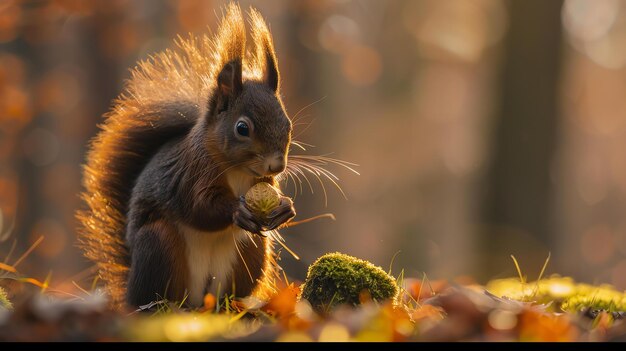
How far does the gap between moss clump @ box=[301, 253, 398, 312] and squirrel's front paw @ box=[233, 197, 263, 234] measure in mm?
235

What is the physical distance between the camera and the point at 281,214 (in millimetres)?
2658

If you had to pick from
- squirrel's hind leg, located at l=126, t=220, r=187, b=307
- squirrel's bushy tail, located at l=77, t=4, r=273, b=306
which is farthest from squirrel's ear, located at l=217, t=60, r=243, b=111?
squirrel's hind leg, located at l=126, t=220, r=187, b=307

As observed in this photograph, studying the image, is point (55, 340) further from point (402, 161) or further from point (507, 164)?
point (402, 161)

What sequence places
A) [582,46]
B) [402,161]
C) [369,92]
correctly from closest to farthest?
[582,46] → [369,92] → [402,161]

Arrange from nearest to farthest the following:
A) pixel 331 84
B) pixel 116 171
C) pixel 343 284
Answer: pixel 343 284
pixel 116 171
pixel 331 84

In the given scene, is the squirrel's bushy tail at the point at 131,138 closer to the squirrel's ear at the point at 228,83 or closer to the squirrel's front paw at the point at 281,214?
the squirrel's ear at the point at 228,83

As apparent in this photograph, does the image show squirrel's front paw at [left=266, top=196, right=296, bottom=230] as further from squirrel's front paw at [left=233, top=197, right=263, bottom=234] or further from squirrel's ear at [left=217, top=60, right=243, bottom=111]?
squirrel's ear at [left=217, top=60, right=243, bottom=111]

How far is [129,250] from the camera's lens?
2912 millimetres

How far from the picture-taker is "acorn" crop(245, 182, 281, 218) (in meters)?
2.60

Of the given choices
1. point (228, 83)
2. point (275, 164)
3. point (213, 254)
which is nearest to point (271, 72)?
point (228, 83)

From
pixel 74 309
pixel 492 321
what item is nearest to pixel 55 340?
pixel 74 309

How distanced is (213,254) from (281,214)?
322 millimetres

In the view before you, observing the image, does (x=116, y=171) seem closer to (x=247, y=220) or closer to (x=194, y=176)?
(x=194, y=176)

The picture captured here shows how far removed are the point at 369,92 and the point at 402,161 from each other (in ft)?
11.7
